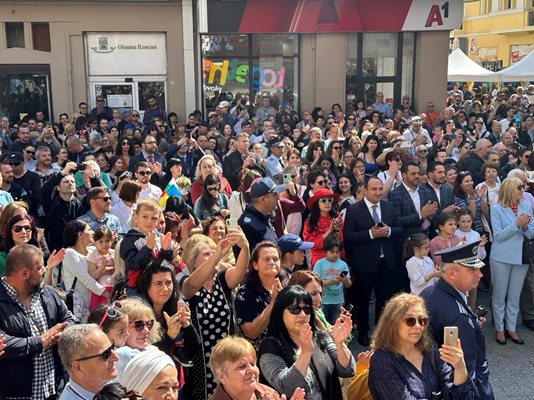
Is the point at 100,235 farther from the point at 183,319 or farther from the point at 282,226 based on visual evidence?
the point at 282,226

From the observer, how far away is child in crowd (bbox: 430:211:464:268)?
6.88 metres

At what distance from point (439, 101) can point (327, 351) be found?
16.2m

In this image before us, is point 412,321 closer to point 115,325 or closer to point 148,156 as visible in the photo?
point 115,325

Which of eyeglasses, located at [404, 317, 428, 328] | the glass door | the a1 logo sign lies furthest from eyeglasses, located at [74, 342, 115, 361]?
the a1 logo sign

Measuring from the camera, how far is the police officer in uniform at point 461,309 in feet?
14.0

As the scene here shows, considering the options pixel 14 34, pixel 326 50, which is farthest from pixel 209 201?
pixel 14 34

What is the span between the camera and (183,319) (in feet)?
14.0

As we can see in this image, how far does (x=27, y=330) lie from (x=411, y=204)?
4.79 m

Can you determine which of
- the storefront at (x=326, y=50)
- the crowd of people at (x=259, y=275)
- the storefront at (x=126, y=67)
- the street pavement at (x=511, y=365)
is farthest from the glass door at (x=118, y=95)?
the street pavement at (x=511, y=365)

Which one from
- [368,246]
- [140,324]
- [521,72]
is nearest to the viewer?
[140,324]

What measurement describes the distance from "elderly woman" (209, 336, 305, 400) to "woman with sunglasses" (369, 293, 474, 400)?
1.91 ft

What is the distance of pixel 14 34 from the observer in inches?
Answer: 680

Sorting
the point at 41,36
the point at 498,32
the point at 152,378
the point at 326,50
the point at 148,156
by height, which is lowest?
the point at 152,378

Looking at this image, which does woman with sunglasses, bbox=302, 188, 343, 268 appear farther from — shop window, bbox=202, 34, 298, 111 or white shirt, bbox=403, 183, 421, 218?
shop window, bbox=202, 34, 298, 111
